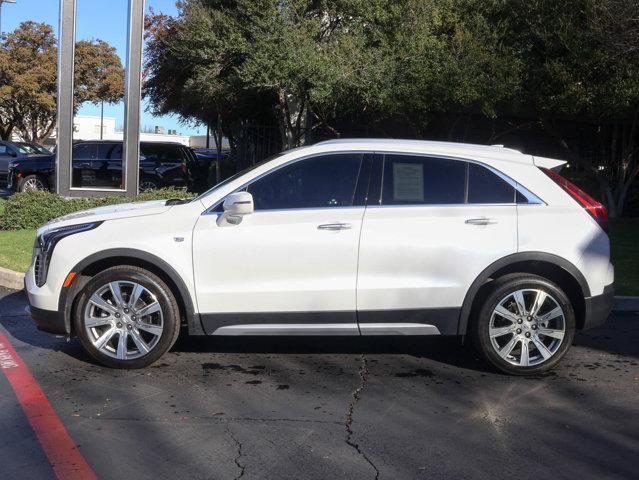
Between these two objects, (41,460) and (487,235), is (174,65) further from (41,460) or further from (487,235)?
(41,460)

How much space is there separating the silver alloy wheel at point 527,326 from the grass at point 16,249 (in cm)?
636

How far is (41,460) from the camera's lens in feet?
14.1

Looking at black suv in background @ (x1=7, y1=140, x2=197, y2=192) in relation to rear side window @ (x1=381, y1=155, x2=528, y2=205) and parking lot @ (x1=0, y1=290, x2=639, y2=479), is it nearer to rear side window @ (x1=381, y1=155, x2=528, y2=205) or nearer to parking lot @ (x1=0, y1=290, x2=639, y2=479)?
parking lot @ (x1=0, y1=290, x2=639, y2=479)

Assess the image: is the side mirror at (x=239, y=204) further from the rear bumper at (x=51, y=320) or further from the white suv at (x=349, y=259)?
the rear bumper at (x=51, y=320)

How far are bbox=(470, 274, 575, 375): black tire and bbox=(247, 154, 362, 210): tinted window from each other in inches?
54.2

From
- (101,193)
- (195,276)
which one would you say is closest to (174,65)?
(101,193)

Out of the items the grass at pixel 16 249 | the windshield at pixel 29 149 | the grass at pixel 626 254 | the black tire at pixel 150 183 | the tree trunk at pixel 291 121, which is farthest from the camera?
the windshield at pixel 29 149

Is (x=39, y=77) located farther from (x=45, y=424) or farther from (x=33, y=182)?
(x=45, y=424)

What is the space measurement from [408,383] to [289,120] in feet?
38.0

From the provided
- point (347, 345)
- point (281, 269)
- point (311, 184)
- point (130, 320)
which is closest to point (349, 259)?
point (281, 269)

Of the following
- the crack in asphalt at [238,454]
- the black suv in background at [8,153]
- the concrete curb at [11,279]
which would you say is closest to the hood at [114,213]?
the crack in asphalt at [238,454]

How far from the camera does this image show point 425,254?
5.79 meters

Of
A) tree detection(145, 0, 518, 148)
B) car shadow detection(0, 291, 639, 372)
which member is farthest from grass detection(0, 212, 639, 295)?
tree detection(145, 0, 518, 148)

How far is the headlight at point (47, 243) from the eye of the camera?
236 inches
